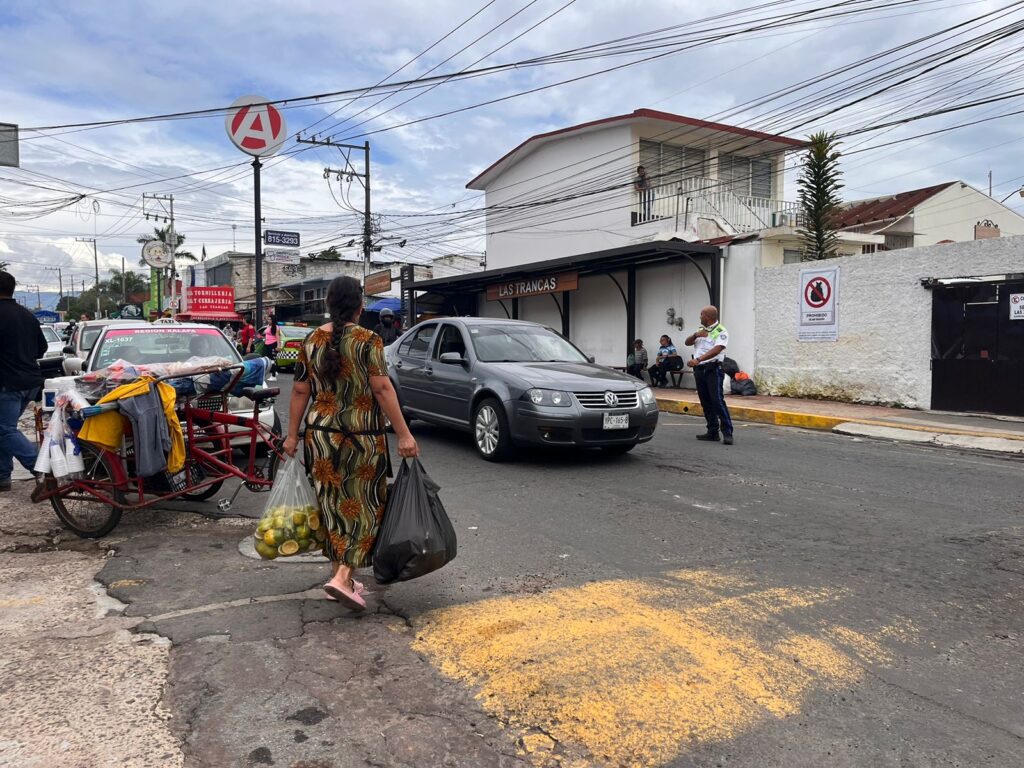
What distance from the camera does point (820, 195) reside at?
15461 millimetres

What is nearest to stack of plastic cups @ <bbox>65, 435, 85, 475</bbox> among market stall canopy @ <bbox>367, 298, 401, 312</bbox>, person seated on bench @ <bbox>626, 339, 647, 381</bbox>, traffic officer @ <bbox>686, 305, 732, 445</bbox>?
traffic officer @ <bbox>686, 305, 732, 445</bbox>

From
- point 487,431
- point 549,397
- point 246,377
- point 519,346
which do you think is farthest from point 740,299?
point 246,377

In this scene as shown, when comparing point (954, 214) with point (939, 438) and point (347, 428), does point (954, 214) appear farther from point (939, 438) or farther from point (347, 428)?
point (347, 428)

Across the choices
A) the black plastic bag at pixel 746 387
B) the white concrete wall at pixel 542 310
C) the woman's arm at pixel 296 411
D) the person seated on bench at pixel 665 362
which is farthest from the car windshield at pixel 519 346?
the white concrete wall at pixel 542 310

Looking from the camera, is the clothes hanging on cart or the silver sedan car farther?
the silver sedan car

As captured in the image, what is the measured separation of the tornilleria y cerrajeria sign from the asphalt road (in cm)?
1331

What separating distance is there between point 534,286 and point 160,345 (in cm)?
1340

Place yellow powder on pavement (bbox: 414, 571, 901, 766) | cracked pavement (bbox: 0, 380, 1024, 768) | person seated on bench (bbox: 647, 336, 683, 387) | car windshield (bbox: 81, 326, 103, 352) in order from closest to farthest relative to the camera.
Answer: cracked pavement (bbox: 0, 380, 1024, 768) < yellow powder on pavement (bbox: 414, 571, 901, 766) < car windshield (bbox: 81, 326, 103, 352) < person seated on bench (bbox: 647, 336, 683, 387)

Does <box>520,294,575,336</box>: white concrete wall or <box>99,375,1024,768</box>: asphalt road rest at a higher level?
<box>520,294,575,336</box>: white concrete wall

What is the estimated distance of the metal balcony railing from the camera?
21359mm

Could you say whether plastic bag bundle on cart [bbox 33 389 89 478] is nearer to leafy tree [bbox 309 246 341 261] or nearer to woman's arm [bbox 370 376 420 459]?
woman's arm [bbox 370 376 420 459]

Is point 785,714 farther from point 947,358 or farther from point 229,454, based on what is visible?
point 947,358

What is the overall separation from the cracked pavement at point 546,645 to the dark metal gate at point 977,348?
6625mm

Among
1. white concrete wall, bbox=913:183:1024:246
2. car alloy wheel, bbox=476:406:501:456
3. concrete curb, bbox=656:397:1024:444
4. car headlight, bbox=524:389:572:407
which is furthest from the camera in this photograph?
white concrete wall, bbox=913:183:1024:246
